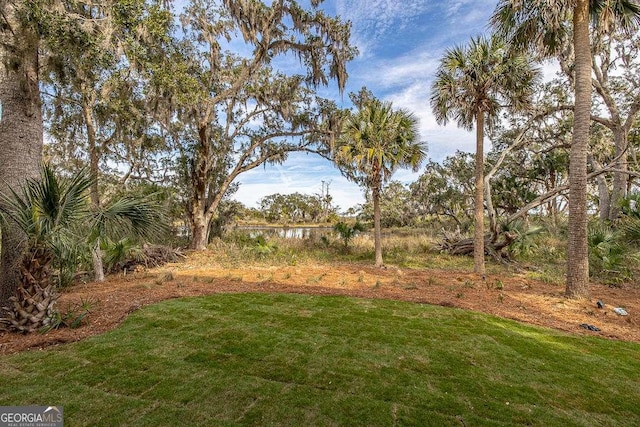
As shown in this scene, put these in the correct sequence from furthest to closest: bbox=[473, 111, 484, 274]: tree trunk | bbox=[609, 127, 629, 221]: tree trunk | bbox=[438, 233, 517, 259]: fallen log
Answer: bbox=[438, 233, 517, 259]: fallen log → bbox=[609, 127, 629, 221]: tree trunk → bbox=[473, 111, 484, 274]: tree trunk

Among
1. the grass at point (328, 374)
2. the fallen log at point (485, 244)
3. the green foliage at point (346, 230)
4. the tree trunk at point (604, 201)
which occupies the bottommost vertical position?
the grass at point (328, 374)

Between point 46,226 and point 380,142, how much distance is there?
29.6 feet

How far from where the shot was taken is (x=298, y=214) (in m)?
60.2

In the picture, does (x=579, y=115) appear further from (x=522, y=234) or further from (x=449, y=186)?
(x=449, y=186)

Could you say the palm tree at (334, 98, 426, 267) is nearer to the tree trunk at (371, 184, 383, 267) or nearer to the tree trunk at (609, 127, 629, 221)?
the tree trunk at (371, 184, 383, 267)

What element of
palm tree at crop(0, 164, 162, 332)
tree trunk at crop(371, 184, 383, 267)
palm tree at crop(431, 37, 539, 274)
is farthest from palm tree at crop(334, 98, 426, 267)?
palm tree at crop(0, 164, 162, 332)

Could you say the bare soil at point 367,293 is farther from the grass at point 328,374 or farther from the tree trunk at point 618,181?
the tree trunk at point 618,181

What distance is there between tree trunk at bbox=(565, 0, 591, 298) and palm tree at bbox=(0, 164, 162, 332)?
8470 millimetres

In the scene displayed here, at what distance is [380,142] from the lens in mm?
10250

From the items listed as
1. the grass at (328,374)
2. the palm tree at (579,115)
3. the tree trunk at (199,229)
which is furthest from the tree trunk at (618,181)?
the tree trunk at (199,229)

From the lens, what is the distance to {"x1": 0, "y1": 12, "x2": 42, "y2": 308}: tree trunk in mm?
4172

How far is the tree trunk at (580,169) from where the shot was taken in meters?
6.14

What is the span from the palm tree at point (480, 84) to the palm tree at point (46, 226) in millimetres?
8851

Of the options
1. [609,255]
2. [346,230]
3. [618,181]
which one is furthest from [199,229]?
[618,181]
